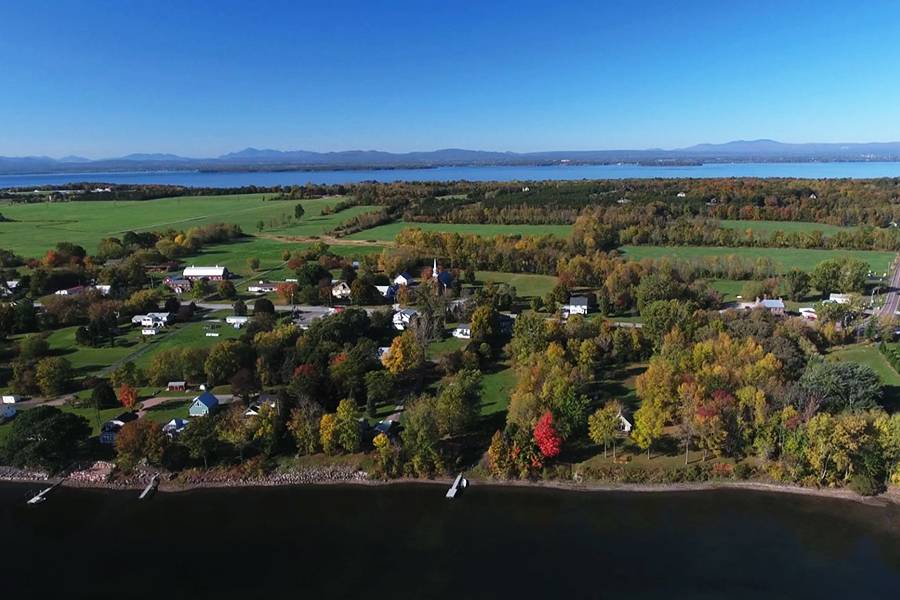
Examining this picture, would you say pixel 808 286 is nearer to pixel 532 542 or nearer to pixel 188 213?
pixel 532 542

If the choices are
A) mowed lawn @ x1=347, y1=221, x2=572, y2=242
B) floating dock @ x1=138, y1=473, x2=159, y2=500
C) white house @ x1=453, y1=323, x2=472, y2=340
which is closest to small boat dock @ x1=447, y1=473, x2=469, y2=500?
floating dock @ x1=138, y1=473, x2=159, y2=500

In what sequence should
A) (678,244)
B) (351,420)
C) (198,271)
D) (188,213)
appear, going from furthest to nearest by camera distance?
(188,213) < (678,244) < (198,271) < (351,420)

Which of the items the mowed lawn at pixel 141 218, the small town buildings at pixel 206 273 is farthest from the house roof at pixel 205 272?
the mowed lawn at pixel 141 218

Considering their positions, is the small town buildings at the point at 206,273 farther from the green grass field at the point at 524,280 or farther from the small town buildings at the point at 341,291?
the green grass field at the point at 524,280

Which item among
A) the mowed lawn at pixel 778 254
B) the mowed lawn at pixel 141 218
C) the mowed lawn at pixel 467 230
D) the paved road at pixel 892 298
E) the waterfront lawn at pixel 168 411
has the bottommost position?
the waterfront lawn at pixel 168 411

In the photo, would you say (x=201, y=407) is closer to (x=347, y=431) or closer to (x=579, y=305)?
(x=347, y=431)

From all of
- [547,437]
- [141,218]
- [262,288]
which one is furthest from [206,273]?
[141,218]

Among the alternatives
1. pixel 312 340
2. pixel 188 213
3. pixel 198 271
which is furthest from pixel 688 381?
pixel 188 213
